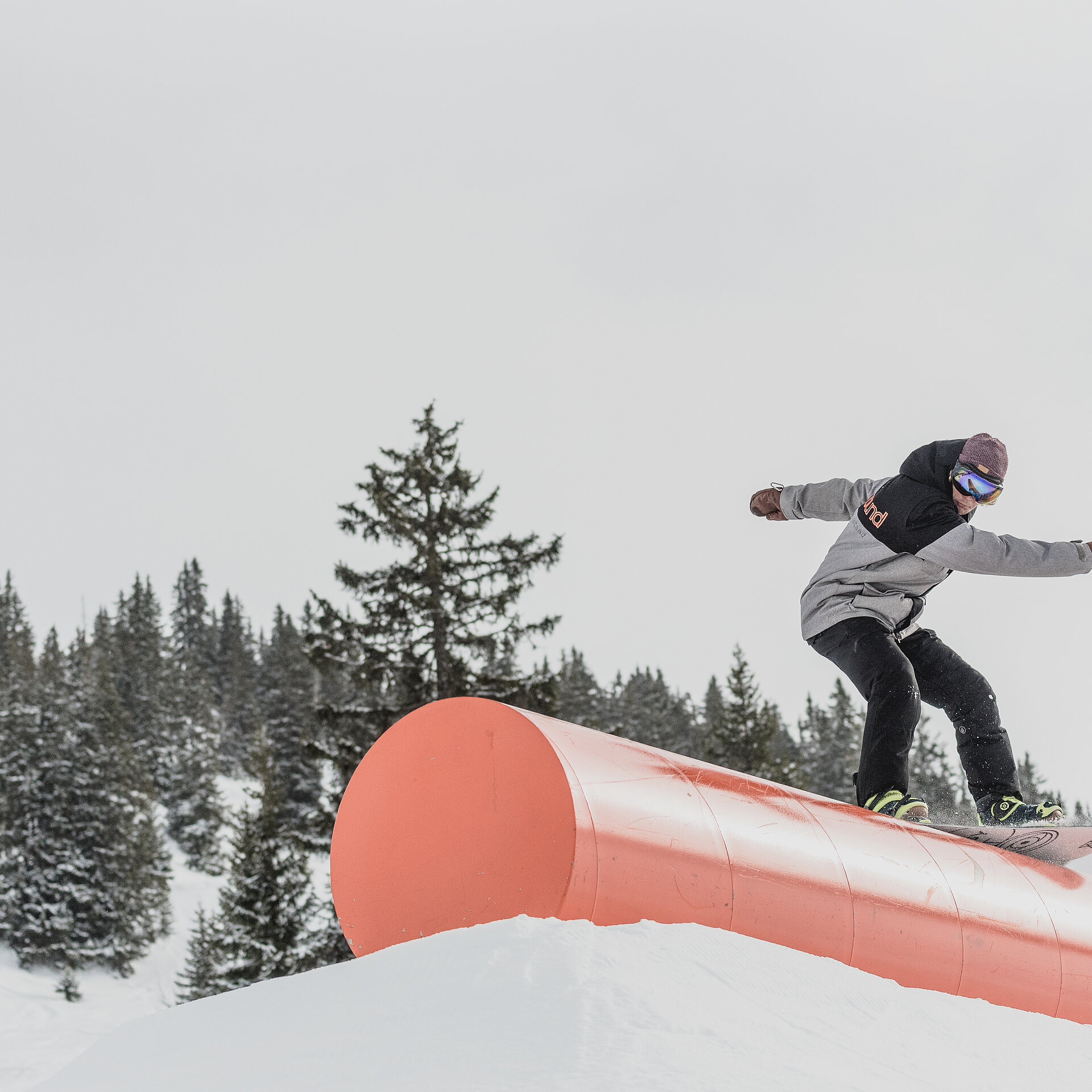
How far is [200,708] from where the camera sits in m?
82.1

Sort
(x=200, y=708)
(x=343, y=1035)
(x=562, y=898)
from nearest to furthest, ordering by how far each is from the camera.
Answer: (x=343, y=1035), (x=562, y=898), (x=200, y=708)

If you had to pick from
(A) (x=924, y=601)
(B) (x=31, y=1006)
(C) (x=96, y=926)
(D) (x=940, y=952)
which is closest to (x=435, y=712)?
(D) (x=940, y=952)

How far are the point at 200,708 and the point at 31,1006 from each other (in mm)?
44117

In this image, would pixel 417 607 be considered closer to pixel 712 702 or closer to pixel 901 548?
pixel 901 548

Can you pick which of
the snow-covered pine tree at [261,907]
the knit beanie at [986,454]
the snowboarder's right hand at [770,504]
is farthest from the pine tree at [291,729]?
the knit beanie at [986,454]

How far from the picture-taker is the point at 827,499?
621 cm

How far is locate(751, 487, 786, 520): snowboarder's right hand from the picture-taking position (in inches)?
251

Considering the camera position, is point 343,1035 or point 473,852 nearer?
point 343,1035

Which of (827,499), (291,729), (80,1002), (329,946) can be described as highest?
(827,499)

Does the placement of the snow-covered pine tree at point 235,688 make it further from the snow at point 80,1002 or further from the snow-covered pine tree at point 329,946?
the snow-covered pine tree at point 329,946

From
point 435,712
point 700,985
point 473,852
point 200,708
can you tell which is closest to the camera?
point 700,985

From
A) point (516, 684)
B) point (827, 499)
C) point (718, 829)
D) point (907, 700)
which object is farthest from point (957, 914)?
point (516, 684)

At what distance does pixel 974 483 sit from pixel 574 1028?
12.3 ft

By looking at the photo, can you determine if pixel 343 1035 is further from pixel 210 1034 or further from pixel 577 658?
pixel 577 658
